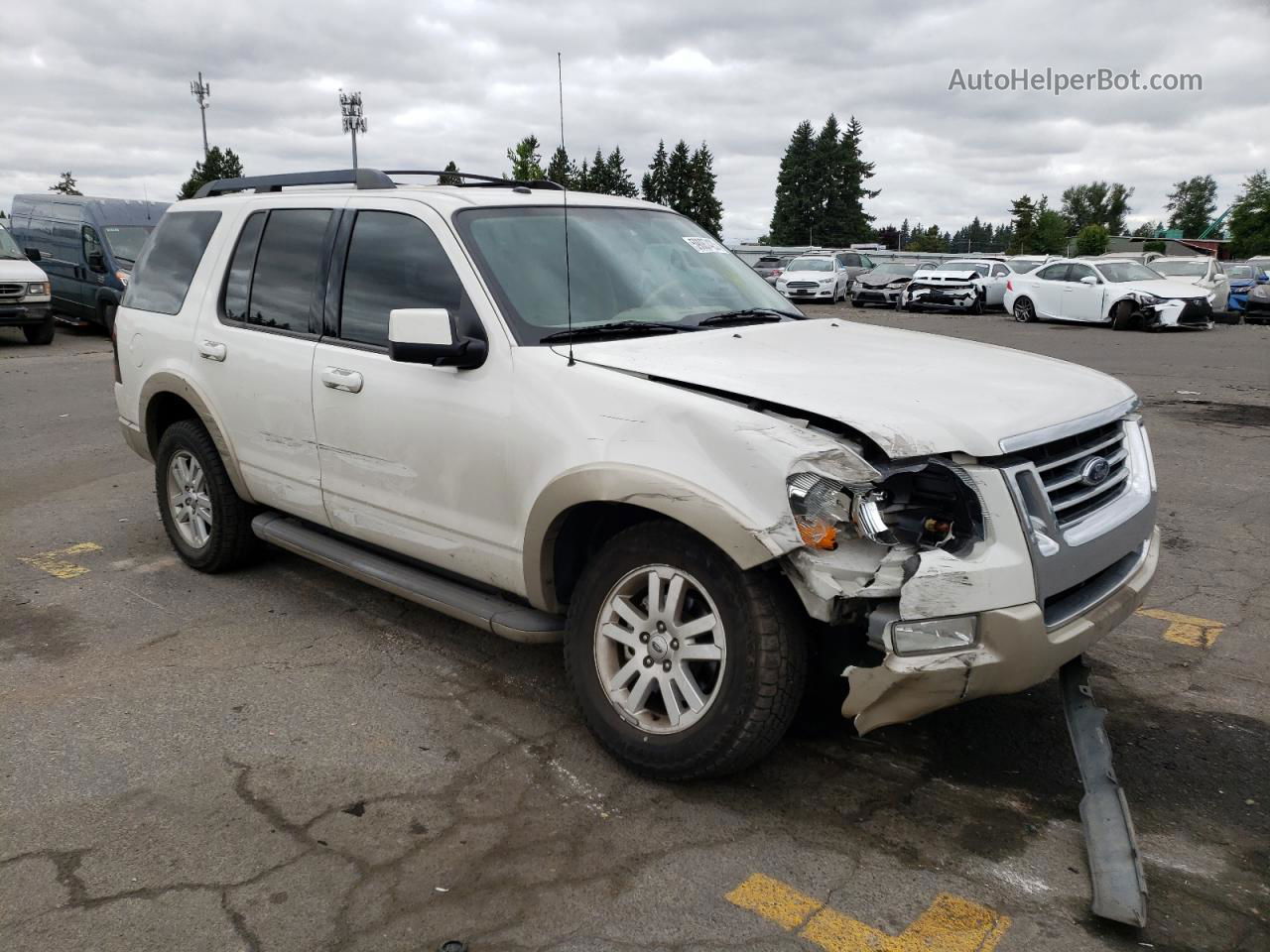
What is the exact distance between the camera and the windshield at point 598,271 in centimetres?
379

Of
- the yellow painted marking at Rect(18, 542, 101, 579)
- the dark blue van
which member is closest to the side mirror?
the yellow painted marking at Rect(18, 542, 101, 579)

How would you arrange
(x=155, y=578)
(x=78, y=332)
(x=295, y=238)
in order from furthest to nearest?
(x=78, y=332), (x=155, y=578), (x=295, y=238)

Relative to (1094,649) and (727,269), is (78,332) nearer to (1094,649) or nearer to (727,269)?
(727,269)

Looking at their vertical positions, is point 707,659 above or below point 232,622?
above

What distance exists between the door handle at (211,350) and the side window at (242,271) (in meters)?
0.13

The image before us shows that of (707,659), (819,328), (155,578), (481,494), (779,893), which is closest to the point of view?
(779,893)

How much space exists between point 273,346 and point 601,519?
192 centimetres

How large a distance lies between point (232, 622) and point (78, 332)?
58.6 ft

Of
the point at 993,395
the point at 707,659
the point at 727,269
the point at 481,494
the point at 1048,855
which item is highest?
the point at 727,269

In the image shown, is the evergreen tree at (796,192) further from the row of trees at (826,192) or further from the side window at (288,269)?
the side window at (288,269)

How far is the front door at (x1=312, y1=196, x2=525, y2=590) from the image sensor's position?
3654mm

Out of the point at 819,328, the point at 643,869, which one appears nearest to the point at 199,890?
the point at 643,869

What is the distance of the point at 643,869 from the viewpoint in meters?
2.90

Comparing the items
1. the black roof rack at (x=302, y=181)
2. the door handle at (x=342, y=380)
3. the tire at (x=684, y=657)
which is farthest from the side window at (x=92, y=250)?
the tire at (x=684, y=657)
